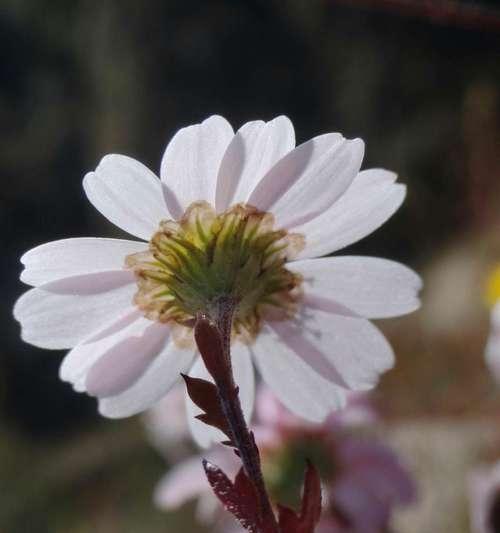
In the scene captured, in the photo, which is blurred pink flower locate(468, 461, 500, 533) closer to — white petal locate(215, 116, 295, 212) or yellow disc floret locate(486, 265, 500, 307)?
white petal locate(215, 116, 295, 212)

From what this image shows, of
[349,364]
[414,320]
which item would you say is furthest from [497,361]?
[414,320]

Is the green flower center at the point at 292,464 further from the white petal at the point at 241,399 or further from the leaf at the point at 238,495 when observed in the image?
the leaf at the point at 238,495

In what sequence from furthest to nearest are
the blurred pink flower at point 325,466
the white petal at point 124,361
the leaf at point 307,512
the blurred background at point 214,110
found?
the blurred background at point 214,110 → the blurred pink flower at point 325,466 → the white petal at point 124,361 → the leaf at point 307,512

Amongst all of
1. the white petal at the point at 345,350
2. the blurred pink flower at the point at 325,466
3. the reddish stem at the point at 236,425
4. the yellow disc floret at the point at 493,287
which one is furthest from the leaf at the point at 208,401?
the yellow disc floret at the point at 493,287

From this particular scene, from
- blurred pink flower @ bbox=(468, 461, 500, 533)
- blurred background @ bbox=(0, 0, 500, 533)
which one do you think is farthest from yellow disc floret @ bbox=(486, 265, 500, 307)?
blurred pink flower @ bbox=(468, 461, 500, 533)

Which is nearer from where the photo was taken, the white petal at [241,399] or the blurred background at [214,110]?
the white petal at [241,399]

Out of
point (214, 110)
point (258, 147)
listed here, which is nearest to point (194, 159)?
point (258, 147)

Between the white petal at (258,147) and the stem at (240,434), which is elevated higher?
the white petal at (258,147)

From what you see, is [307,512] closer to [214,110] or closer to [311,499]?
[311,499]
